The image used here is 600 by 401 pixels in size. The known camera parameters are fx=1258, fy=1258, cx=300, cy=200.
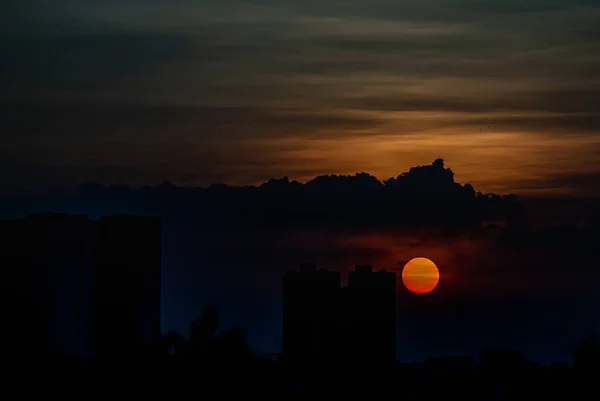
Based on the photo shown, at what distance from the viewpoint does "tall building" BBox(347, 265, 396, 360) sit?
172 meters

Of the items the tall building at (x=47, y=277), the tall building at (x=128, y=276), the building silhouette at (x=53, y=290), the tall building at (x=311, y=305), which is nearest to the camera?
the building silhouette at (x=53, y=290)

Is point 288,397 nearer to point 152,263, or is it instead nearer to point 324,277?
point 152,263

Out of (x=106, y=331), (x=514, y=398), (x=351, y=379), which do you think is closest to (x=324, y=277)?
(x=351, y=379)

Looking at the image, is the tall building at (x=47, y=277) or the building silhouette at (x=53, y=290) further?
the tall building at (x=47, y=277)

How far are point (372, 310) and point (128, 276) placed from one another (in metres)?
41.1

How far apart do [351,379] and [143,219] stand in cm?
3106

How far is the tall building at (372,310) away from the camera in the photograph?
172 m

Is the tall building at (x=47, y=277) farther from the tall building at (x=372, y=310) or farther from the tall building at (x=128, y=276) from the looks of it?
the tall building at (x=372, y=310)

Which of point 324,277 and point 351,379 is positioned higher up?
point 324,277

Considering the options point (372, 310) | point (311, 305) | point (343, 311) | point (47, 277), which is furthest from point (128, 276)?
point (372, 310)

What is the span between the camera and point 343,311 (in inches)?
6791

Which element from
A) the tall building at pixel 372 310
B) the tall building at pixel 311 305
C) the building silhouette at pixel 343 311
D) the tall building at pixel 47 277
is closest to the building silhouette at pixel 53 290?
the tall building at pixel 47 277

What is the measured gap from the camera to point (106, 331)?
13562 centimetres

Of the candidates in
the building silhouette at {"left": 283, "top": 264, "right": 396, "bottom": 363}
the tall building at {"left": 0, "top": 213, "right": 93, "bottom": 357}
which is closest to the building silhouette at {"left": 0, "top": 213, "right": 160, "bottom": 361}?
the tall building at {"left": 0, "top": 213, "right": 93, "bottom": 357}
